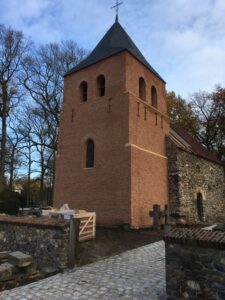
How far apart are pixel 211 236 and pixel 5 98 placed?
19880mm

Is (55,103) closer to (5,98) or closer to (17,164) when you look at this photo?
(5,98)

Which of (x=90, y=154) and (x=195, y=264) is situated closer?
(x=195, y=264)

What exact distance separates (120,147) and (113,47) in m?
6.60

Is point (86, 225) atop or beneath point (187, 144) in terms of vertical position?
beneath

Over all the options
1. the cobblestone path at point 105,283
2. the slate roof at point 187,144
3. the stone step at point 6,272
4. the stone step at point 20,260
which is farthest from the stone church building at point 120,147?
the stone step at point 6,272

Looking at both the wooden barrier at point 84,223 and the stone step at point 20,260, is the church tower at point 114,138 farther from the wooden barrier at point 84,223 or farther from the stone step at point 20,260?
the stone step at point 20,260

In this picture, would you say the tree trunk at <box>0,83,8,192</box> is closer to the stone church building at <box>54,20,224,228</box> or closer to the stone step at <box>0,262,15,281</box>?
the stone church building at <box>54,20,224,228</box>

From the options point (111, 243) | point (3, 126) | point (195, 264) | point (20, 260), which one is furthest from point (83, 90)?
point (195, 264)

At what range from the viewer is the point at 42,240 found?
26.1 ft

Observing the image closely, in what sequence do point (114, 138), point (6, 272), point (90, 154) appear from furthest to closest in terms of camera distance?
point (90, 154)
point (114, 138)
point (6, 272)

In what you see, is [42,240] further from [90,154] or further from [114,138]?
[90,154]

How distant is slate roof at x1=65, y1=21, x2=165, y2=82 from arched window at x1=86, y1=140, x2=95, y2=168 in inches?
199

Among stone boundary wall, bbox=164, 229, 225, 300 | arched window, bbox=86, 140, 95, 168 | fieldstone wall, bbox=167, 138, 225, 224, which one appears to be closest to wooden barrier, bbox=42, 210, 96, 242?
arched window, bbox=86, 140, 95, 168

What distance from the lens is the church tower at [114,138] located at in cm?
1480
